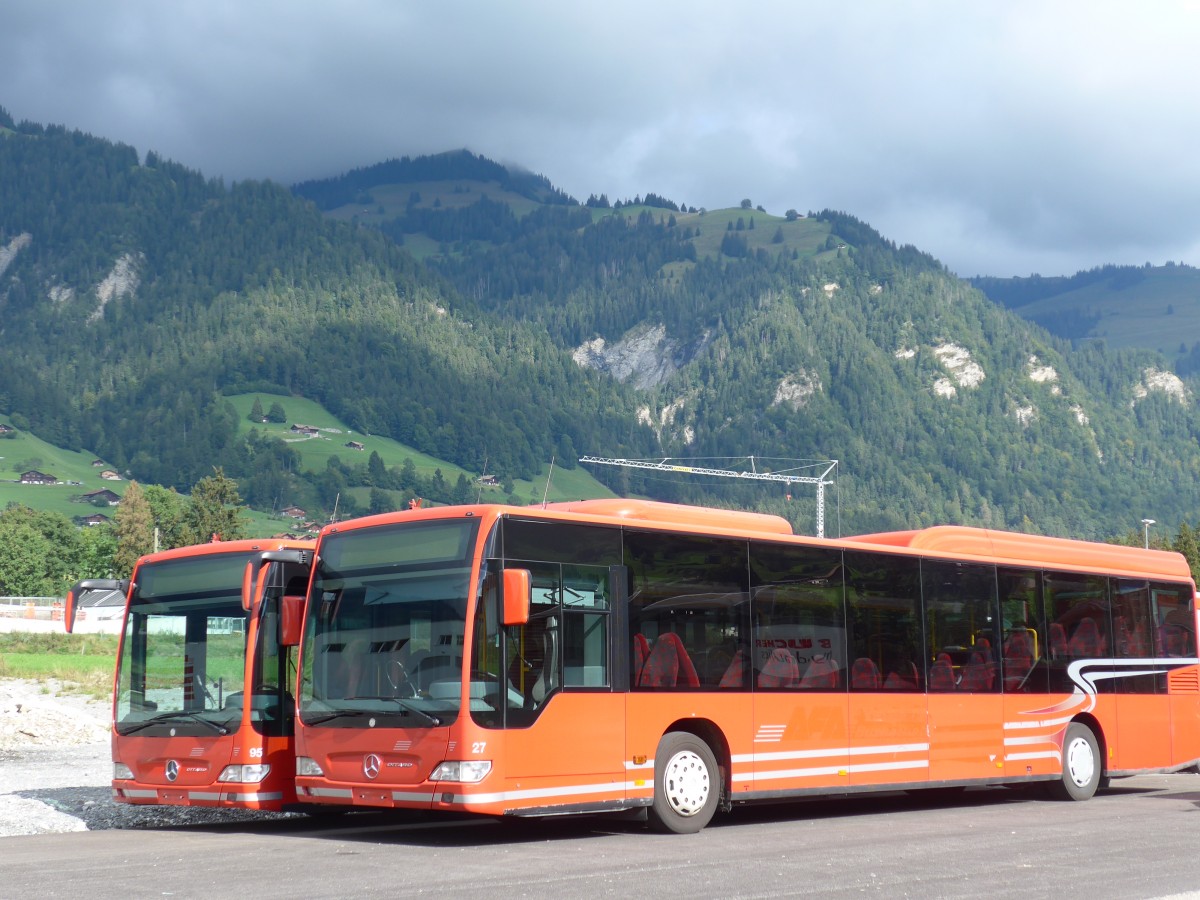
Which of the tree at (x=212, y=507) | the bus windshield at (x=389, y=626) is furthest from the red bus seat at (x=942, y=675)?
the tree at (x=212, y=507)

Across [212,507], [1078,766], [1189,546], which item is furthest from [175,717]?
[1189,546]

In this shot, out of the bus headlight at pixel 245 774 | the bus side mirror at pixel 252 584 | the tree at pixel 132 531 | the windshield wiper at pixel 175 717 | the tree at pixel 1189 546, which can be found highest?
the tree at pixel 132 531

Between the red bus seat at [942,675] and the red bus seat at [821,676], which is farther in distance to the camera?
the red bus seat at [942,675]

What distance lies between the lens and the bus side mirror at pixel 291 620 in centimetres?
1501

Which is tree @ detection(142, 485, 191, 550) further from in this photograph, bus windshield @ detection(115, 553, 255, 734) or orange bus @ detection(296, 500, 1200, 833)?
orange bus @ detection(296, 500, 1200, 833)

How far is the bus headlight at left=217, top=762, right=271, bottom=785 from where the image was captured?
579 inches

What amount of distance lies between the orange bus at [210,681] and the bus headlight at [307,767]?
3.14 ft

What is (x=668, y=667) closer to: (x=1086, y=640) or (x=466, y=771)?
(x=466, y=771)

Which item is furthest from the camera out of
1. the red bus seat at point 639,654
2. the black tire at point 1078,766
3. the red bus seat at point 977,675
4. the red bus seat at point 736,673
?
the black tire at point 1078,766

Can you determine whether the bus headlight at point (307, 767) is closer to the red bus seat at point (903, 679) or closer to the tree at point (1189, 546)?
the red bus seat at point (903, 679)

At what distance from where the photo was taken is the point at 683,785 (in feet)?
47.9

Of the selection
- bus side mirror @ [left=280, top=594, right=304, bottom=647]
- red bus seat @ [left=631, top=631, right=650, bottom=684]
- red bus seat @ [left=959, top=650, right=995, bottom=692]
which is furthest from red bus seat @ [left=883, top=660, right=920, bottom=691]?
bus side mirror @ [left=280, top=594, right=304, bottom=647]

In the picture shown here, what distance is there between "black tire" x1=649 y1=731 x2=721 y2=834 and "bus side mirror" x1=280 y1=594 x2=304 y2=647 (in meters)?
3.82

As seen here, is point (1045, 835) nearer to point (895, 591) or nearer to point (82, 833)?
point (895, 591)
